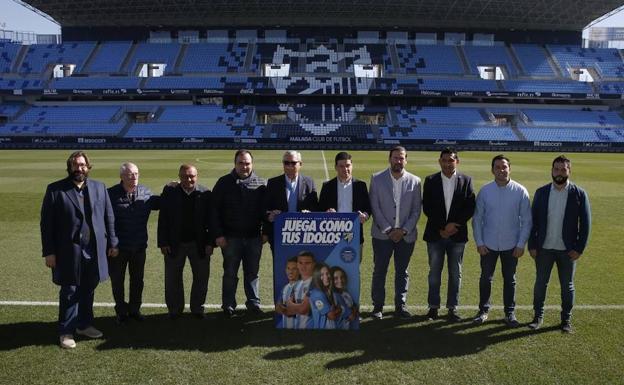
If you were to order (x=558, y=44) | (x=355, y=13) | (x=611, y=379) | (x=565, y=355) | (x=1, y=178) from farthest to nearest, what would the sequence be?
1. (x=558, y=44)
2. (x=355, y=13)
3. (x=1, y=178)
4. (x=565, y=355)
5. (x=611, y=379)

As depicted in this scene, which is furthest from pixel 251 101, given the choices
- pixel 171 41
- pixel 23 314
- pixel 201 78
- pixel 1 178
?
pixel 23 314

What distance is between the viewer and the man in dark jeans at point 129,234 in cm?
592

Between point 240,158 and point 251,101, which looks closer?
point 240,158

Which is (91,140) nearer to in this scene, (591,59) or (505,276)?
(505,276)

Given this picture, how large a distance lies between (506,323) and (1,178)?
71.4ft

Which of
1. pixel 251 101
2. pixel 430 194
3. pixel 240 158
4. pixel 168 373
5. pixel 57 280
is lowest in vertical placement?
pixel 168 373

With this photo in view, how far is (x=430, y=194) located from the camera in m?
6.21

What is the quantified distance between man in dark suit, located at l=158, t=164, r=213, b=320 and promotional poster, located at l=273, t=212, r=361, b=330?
1065mm

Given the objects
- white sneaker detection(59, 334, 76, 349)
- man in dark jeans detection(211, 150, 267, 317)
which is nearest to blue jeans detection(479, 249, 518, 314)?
man in dark jeans detection(211, 150, 267, 317)

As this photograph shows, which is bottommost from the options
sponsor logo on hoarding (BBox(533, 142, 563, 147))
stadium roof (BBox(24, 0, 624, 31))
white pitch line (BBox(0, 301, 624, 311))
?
white pitch line (BBox(0, 301, 624, 311))

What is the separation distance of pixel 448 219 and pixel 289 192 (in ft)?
6.52

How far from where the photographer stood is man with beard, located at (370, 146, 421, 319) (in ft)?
20.2

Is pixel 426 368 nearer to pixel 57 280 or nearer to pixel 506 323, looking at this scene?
pixel 506 323

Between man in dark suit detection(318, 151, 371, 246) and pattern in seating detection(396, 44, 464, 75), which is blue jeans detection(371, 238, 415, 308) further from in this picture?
pattern in seating detection(396, 44, 464, 75)
